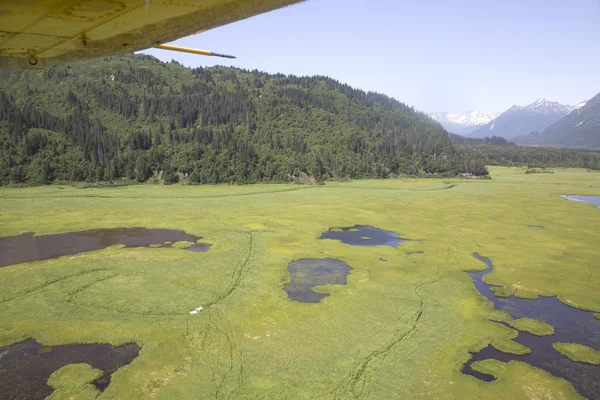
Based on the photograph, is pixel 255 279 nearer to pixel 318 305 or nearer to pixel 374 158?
pixel 318 305

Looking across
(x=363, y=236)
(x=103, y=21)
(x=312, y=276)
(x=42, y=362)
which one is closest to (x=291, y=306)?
(x=312, y=276)

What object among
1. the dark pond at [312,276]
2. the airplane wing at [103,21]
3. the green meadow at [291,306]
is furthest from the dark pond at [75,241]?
the airplane wing at [103,21]

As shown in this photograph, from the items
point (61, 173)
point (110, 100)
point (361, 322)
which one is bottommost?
point (361, 322)

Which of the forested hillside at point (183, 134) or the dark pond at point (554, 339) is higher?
the forested hillside at point (183, 134)

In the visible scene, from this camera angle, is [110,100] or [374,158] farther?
[110,100]

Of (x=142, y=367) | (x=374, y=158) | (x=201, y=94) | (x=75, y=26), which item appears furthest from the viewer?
(x=201, y=94)

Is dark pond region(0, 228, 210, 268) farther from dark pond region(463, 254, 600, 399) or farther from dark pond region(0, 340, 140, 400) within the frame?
dark pond region(463, 254, 600, 399)

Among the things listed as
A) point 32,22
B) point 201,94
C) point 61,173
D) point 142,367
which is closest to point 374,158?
point 201,94

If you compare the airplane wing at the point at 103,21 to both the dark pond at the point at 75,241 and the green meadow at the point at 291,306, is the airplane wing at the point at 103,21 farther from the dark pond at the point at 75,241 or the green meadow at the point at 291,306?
the dark pond at the point at 75,241
